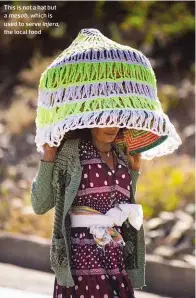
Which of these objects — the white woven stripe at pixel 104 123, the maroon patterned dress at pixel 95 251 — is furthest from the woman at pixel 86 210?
the white woven stripe at pixel 104 123

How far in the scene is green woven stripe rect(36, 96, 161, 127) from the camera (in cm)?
498

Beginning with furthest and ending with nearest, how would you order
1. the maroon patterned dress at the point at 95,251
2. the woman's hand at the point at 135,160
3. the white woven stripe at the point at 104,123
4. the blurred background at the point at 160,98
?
the blurred background at the point at 160,98 < the woman's hand at the point at 135,160 < the maroon patterned dress at the point at 95,251 < the white woven stripe at the point at 104,123

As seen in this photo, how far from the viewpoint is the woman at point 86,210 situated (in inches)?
199

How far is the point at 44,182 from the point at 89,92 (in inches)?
19.5

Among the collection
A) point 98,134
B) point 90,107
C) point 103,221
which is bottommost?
point 103,221

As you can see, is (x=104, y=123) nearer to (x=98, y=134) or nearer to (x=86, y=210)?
(x=98, y=134)

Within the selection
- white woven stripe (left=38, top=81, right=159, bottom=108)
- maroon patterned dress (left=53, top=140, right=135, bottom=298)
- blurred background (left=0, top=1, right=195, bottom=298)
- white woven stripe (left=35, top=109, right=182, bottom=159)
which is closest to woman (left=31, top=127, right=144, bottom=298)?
maroon patterned dress (left=53, top=140, right=135, bottom=298)

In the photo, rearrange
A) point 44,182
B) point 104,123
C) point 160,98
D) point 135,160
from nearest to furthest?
1. point 104,123
2. point 44,182
3. point 135,160
4. point 160,98

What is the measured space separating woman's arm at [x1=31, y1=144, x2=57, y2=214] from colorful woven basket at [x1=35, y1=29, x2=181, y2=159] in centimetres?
8

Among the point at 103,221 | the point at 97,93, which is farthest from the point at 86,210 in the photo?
the point at 97,93

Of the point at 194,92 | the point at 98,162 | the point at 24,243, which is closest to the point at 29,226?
the point at 24,243

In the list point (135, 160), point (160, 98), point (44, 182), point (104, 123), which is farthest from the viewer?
point (160, 98)

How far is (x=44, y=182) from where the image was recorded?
5086 millimetres

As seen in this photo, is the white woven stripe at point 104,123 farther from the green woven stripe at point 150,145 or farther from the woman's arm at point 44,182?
the green woven stripe at point 150,145
